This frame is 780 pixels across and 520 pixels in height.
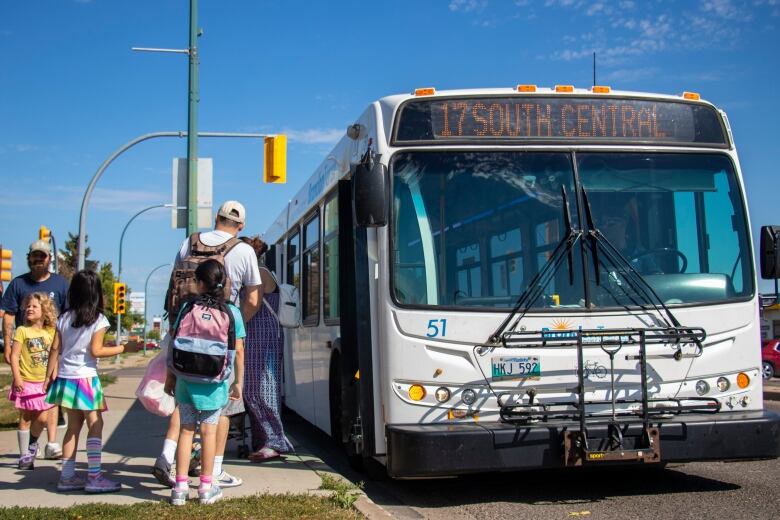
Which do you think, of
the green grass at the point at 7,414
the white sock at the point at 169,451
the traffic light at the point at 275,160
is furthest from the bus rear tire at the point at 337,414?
the traffic light at the point at 275,160

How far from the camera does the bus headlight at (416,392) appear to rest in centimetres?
650

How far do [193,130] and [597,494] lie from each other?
1029cm

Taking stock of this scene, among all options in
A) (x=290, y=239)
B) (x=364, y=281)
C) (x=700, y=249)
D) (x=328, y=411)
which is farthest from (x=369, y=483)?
(x=290, y=239)

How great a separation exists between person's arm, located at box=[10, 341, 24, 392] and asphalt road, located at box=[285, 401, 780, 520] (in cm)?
294

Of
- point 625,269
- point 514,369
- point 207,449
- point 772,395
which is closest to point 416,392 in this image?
point 514,369

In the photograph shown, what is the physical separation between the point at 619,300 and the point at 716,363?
33.2 inches

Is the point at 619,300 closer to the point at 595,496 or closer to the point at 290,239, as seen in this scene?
the point at 595,496

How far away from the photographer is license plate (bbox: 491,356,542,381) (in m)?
6.50

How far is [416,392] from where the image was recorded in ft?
21.3

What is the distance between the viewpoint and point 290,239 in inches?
454

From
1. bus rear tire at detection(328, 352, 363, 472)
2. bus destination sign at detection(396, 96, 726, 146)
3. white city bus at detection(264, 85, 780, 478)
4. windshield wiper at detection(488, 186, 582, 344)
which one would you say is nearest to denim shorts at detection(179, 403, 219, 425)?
white city bus at detection(264, 85, 780, 478)

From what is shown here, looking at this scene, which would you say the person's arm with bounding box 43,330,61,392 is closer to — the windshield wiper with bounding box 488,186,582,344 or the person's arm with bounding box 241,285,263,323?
the person's arm with bounding box 241,285,263,323

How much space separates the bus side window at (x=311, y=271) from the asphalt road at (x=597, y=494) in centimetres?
174

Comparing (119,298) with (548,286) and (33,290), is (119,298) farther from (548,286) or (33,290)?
(548,286)
